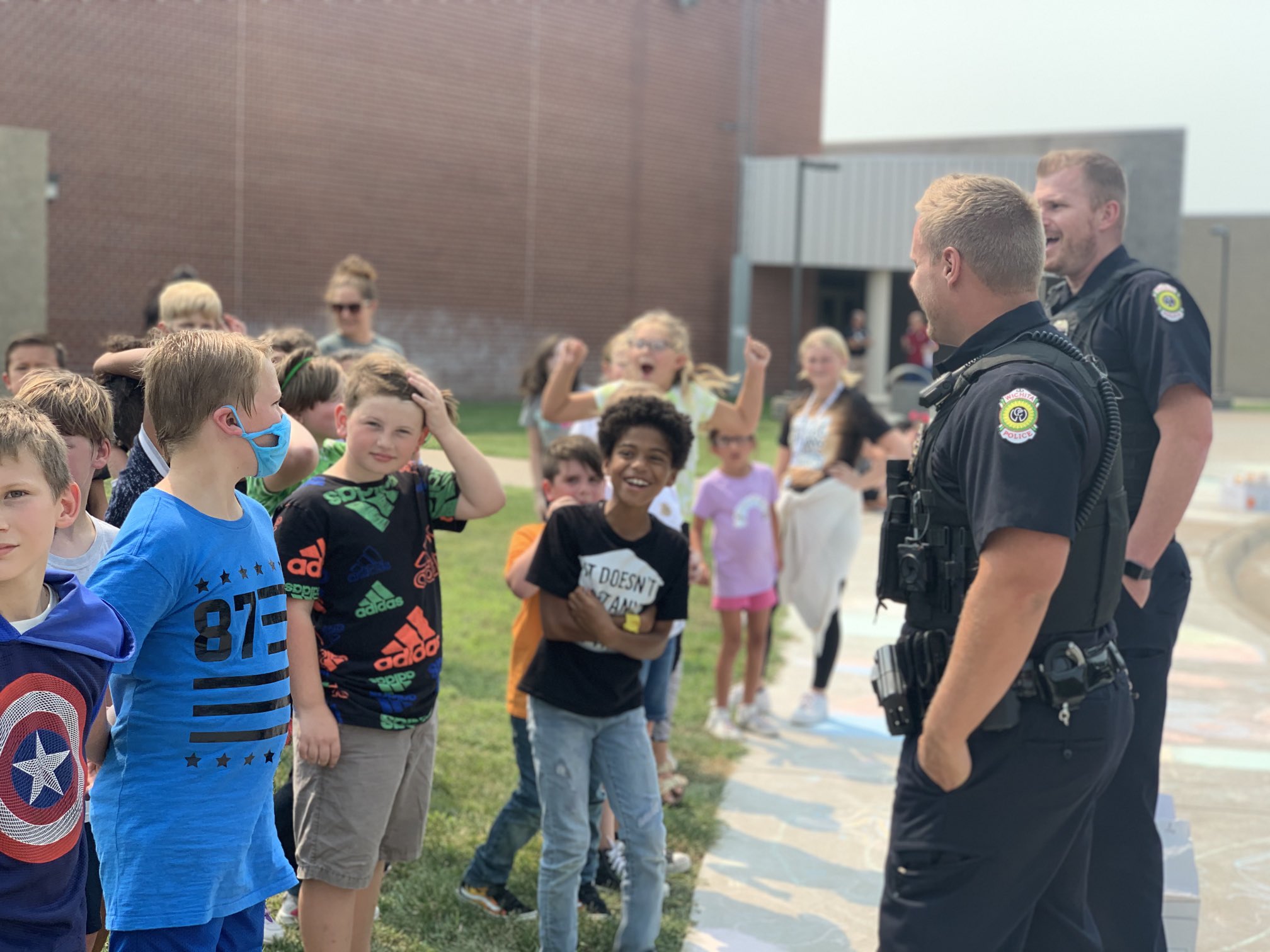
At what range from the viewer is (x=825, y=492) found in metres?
6.82

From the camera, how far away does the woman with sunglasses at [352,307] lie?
6812 mm

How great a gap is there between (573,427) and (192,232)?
20.7m

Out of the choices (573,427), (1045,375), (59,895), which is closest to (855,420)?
(573,427)

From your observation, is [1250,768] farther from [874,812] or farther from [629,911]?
[629,911]

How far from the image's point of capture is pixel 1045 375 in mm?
2625

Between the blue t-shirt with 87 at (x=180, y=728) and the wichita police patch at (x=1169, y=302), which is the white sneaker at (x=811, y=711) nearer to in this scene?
the wichita police patch at (x=1169, y=302)

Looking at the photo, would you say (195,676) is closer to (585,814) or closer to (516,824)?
(585,814)

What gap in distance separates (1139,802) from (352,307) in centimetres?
483

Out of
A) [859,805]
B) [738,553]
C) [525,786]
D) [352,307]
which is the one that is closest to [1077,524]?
[525,786]

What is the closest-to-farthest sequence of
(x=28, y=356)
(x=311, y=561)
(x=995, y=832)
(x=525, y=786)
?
1. (x=995, y=832)
2. (x=311, y=561)
3. (x=525, y=786)
4. (x=28, y=356)

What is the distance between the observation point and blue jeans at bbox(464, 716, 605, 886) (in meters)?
4.15

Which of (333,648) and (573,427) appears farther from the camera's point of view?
(573,427)

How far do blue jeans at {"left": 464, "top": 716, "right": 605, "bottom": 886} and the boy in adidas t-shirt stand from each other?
710mm

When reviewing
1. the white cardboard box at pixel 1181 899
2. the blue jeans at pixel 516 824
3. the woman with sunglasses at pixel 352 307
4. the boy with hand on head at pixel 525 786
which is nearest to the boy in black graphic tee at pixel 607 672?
the boy with hand on head at pixel 525 786
